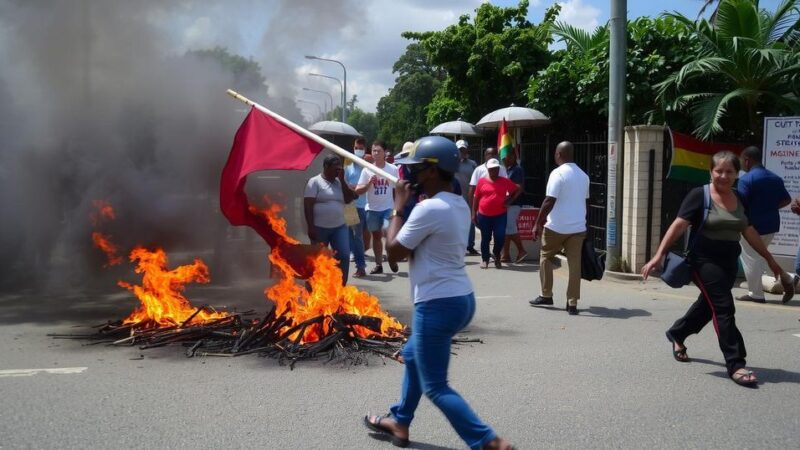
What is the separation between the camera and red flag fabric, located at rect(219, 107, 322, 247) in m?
5.76

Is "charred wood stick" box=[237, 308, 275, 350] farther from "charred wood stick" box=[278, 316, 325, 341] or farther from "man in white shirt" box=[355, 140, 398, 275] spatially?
"man in white shirt" box=[355, 140, 398, 275]

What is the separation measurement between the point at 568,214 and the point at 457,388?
2989 mm

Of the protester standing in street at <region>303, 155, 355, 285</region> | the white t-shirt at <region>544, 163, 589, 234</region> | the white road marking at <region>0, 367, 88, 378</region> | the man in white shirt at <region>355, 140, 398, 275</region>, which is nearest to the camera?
the white road marking at <region>0, 367, 88, 378</region>

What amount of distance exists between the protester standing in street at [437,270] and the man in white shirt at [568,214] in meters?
3.78

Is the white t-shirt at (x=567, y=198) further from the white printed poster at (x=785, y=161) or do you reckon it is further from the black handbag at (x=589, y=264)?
the white printed poster at (x=785, y=161)

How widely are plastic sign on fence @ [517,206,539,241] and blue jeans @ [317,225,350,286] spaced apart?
4.03 m

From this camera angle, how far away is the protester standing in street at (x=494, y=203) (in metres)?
9.88

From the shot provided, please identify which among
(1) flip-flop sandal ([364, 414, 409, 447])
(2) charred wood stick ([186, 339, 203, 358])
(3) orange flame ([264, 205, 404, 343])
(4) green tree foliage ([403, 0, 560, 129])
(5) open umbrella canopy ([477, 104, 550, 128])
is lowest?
(1) flip-flop sandal ([364, 414, 409, 447])

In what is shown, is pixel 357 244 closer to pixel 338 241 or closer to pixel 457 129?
pixel 338 241

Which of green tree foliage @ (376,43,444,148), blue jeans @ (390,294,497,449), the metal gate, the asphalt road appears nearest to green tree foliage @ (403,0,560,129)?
the metal gate

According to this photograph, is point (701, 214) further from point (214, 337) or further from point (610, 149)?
point (610, 149)

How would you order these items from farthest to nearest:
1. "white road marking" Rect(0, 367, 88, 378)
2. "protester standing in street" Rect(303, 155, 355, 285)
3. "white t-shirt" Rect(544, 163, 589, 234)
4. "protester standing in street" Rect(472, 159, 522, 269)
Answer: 1. "protester standing in street" Rect(472, 159, 522, 269)
2. "protester standing in street" Rect(303, 155, 355, 285)
3. "white t-shirt" Rect(544, 163, 589, 234)
4. "white road marking" Rect(0, 367, 88, 378)

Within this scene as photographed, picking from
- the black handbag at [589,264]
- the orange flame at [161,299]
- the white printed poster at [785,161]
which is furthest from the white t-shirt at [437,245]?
the white printed poster at [785,161]

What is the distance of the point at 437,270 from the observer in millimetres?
3373
